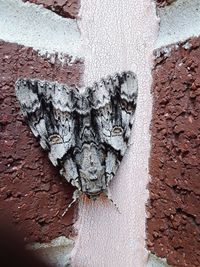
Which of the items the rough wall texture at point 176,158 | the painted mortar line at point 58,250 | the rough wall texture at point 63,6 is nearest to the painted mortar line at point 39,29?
the rough wall texture at point 63,6

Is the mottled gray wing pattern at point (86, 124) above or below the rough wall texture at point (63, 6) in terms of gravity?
below

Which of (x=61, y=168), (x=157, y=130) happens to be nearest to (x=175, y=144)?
(x=157, y=130)

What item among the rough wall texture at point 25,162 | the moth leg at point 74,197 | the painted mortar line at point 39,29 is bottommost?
the moth leg at point 74,197

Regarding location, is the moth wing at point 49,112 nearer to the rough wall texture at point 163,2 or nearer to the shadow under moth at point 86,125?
the shadow under moth at point 86,125

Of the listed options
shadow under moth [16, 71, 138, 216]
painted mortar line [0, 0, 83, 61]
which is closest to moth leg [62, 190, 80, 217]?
shadow under moth [16, 71, 138, 216]

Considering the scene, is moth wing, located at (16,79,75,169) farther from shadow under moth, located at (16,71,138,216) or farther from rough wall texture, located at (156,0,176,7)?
rough wall texture, located at (156,0,176,7)

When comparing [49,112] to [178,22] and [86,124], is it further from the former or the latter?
[178,22]

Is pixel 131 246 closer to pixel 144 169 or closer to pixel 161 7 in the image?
pixel 144 169
